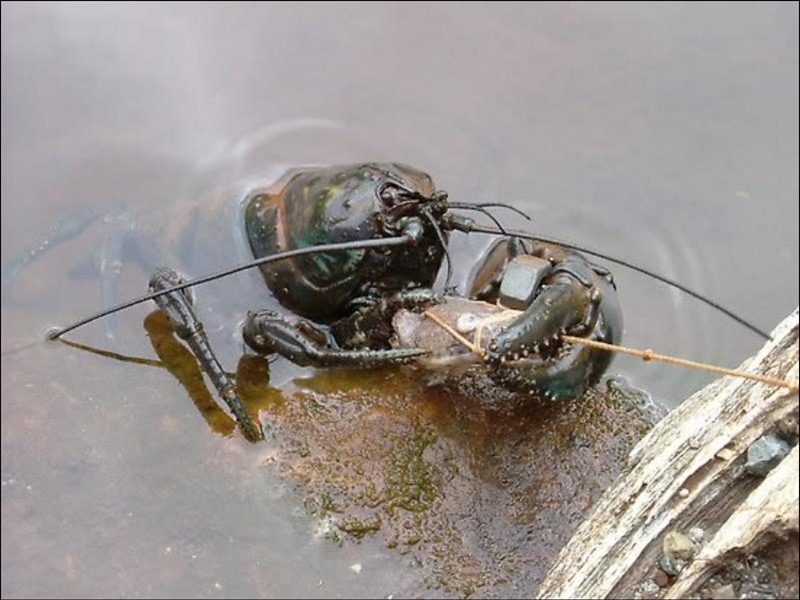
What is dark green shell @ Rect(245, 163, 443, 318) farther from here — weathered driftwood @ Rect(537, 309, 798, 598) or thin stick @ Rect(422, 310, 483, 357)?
weathered driftwood @ Rect(537, 309, 798, 598)

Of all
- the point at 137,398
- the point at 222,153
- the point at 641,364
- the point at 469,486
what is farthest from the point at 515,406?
the point at 222,153

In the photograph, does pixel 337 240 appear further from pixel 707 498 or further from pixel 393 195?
pixel 707 498

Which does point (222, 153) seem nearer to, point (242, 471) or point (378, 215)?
point (378, 215)

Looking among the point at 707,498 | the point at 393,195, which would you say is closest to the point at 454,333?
the point at 393,195

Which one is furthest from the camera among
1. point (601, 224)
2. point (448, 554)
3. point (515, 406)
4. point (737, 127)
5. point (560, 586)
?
point (737, 127)

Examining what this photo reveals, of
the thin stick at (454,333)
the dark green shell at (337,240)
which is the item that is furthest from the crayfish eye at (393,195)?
the thin stick at (454,333)

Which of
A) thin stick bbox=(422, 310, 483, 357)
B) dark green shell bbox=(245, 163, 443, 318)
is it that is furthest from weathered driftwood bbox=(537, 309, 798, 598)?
dark green shell bbox=(245, 163, 443, 318)

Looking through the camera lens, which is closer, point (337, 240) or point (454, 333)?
point (454, 333)

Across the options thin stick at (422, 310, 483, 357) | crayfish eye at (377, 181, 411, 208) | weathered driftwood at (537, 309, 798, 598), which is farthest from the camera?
crayfish eye at (377, 181, 411, 208)
